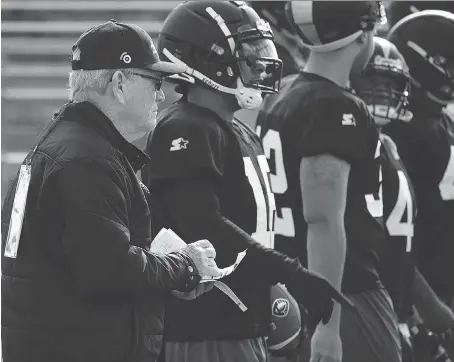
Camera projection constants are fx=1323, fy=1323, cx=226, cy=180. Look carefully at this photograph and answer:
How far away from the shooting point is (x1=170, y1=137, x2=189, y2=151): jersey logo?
404 centimetres

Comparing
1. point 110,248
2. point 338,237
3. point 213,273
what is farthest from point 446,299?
point 110,248

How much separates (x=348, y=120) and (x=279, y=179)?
0.35 meters

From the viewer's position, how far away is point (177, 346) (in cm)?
416

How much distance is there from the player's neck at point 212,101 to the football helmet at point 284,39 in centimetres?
215

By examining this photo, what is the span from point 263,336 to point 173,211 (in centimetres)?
53

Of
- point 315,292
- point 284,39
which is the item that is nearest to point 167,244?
point 315,292

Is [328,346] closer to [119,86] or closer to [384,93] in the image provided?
[384,93]

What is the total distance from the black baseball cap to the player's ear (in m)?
0.02

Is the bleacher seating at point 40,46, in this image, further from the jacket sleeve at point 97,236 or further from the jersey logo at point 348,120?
the jacket sleeve at point 97,236

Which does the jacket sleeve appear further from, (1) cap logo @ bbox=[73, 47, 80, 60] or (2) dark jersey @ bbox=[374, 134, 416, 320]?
(2) dark jersey @ bbox=[374, 134, 416, 320]

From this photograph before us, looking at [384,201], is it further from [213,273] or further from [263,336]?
[213,273]

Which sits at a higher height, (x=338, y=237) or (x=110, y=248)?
(x=110, y=248)

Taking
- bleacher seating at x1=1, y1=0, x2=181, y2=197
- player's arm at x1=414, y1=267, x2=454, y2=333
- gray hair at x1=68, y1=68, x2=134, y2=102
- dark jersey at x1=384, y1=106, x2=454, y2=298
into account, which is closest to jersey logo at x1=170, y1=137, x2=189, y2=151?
gray hair at x1=68, y1=68, x2=134, y2=102

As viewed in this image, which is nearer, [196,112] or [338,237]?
[196,112]
